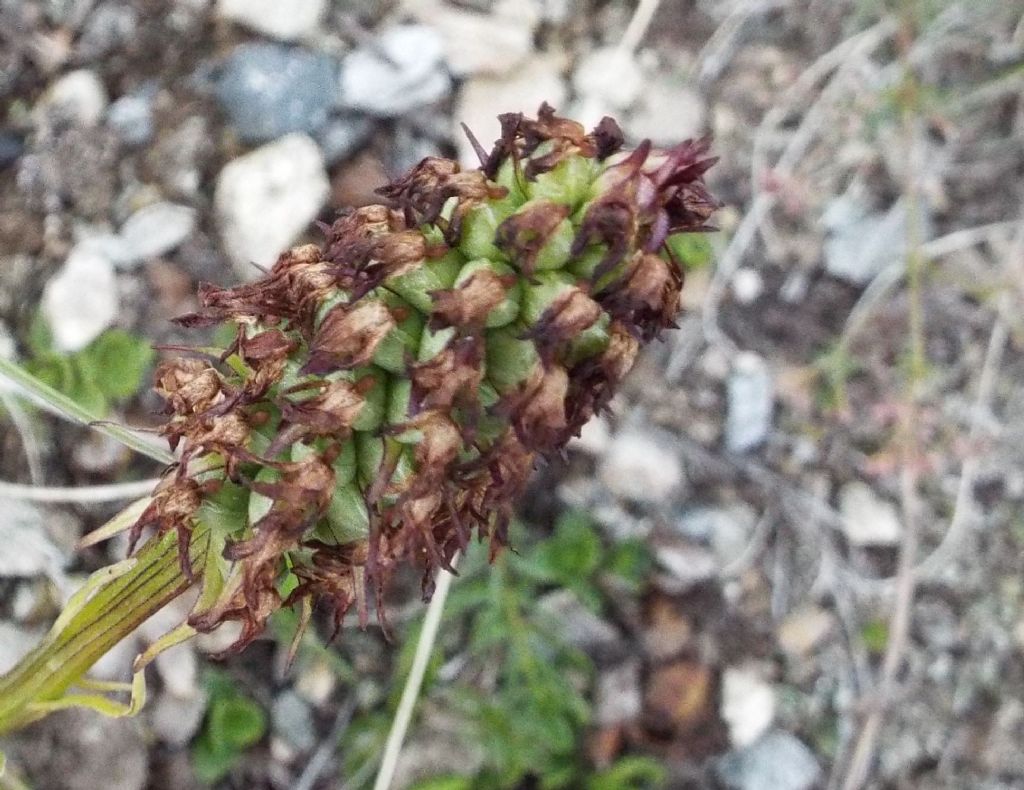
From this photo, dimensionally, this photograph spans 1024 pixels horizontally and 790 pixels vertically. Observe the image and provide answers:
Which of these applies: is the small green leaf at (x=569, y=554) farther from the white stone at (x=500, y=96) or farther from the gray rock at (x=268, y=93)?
the gray rock at (x=268, y=93)

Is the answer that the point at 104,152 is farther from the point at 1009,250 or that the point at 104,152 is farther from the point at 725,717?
the point at 1009,250

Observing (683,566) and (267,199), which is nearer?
(267,199)

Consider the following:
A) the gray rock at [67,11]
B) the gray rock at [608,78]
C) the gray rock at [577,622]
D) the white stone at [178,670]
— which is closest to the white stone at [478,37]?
the gray rock at [608,78]

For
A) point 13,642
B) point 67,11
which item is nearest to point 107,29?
point 67,11

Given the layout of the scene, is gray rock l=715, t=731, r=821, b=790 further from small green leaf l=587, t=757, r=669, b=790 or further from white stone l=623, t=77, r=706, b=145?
white stone l=623, t=77, r=706, b=145

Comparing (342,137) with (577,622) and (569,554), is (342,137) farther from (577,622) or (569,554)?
(577,622)

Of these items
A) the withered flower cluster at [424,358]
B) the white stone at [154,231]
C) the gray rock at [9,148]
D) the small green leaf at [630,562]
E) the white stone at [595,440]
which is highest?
the withered flower cluster at [424,358]

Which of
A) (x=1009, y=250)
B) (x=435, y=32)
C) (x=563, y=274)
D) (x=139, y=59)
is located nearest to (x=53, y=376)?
A: (x=139, y=59)
